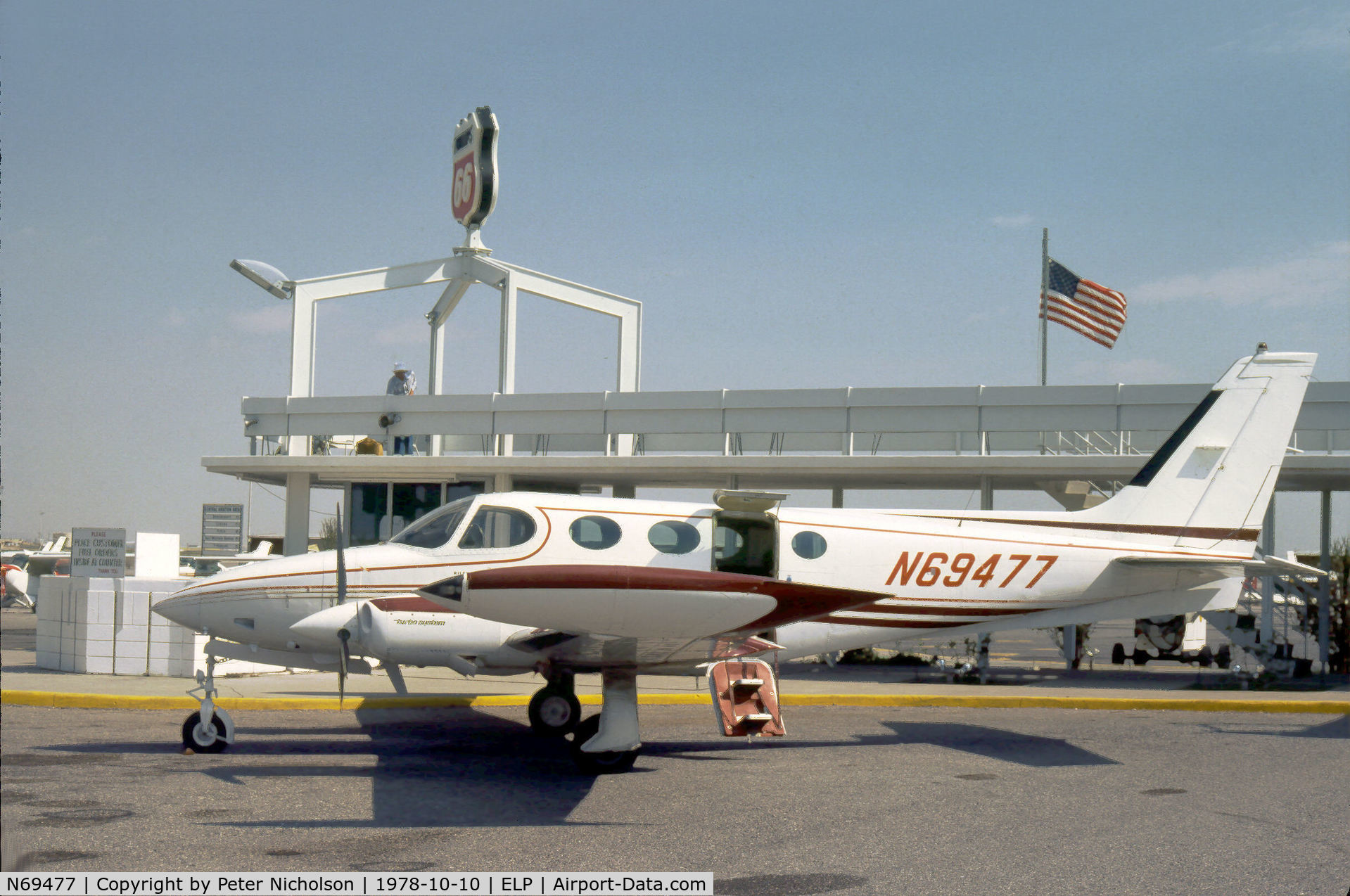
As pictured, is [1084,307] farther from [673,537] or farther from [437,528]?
[437,528]

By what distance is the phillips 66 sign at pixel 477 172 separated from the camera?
21.9 metres

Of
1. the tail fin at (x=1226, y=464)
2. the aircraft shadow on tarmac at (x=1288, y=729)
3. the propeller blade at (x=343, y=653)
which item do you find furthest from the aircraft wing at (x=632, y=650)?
the aircraft shadow on tarmac at (x=1288, y=729)

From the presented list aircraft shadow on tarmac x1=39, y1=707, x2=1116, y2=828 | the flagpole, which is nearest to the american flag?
the flagpole

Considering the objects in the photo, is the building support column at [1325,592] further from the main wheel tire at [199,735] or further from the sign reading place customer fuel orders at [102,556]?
the sign reading place customer fuel orders at [102,556]

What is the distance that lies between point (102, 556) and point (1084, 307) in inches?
737

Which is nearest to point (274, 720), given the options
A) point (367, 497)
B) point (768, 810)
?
point (768, 810)

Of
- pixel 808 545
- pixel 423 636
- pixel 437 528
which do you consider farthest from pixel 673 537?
pixel 423 636

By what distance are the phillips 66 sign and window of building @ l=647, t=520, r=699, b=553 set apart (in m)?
13.9

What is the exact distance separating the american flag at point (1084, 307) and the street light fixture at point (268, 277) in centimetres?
1625

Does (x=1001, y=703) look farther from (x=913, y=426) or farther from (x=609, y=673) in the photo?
(x=609, y=673)

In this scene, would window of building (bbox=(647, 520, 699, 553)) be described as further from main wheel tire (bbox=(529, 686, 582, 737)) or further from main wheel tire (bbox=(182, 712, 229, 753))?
main wheel tire (bbox=(182, 712, 229, 753))

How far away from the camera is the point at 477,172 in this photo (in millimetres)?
21938

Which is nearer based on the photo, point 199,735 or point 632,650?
point 632,650

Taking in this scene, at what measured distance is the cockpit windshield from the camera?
10164 mm
